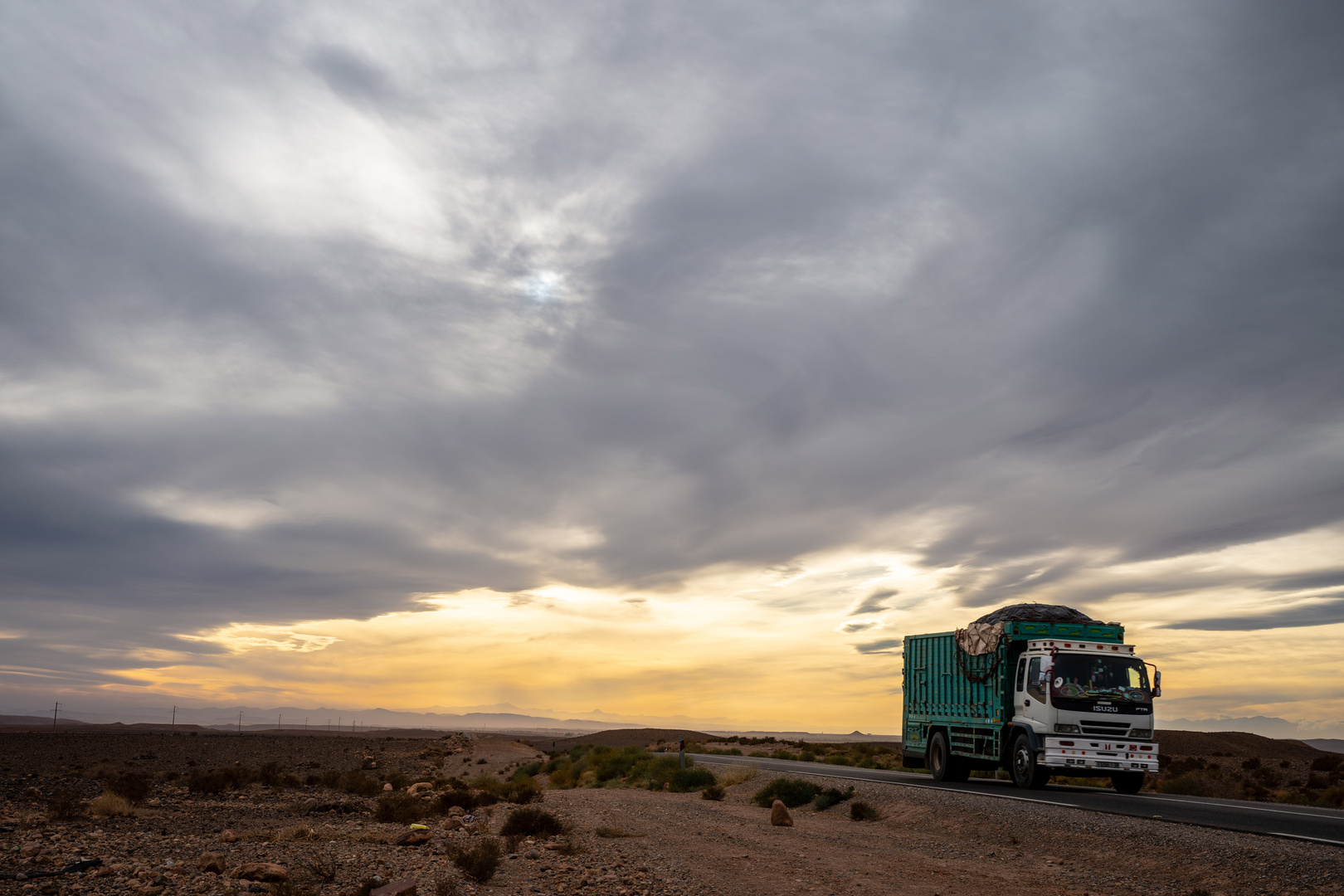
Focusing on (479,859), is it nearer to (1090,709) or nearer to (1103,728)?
(1090,709)

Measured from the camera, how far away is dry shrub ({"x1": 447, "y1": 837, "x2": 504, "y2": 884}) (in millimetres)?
13422

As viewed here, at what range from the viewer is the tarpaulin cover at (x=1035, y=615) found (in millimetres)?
24906

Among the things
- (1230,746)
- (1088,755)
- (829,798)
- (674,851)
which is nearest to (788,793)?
(829,798)

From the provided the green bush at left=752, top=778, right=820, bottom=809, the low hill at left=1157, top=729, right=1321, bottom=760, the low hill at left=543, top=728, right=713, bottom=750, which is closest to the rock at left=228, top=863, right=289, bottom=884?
the green bush at left=752, top=778, right=820, bottom=809

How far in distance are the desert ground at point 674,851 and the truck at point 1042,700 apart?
102 inches

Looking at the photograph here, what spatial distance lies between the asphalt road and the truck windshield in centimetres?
248

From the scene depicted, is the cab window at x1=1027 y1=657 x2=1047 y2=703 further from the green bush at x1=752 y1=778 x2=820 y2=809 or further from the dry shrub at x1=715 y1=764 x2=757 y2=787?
the dry shrub at x1=715 y1=764 x2=757 y2=787

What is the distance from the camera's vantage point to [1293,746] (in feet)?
273

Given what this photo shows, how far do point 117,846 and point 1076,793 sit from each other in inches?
863

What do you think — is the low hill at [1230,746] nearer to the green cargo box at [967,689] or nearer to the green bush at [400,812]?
the green cargo box at [967,689]

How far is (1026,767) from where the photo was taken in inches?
918

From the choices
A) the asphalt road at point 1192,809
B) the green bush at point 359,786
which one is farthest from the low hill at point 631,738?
the asphalt road at point 1192,809

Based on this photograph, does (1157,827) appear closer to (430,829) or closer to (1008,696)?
(1008,696)

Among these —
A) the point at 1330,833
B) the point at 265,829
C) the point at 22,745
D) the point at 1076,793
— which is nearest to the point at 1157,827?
the point at 1330,833
